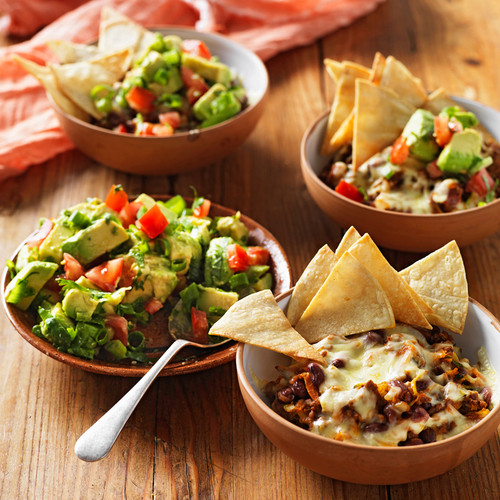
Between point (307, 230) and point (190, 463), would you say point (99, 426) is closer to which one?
point (190, 463)

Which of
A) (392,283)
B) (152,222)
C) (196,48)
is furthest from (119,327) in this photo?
(196,48)

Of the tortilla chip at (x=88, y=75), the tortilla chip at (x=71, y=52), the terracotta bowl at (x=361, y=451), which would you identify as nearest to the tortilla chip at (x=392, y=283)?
the terracotta bowl at (x=361, y=451)

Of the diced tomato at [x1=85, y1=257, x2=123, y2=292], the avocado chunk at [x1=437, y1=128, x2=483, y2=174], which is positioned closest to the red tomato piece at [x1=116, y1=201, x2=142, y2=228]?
the diced tomato at [x1=85, y1=257, x2=123, y2=292]

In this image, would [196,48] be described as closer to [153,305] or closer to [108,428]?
[153,305]

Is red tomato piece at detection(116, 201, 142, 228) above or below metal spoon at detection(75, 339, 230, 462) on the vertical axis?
above

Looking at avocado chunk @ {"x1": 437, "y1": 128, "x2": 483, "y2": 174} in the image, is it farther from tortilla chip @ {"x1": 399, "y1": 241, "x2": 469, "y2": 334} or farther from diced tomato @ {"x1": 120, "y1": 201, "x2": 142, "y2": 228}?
diced tomato @ {"x1": 120, "y1": 201, "x2": 142, "y2": 228}

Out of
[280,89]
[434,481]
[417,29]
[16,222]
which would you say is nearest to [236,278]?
[434,481]
